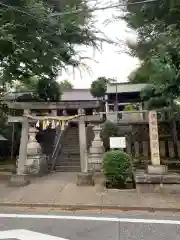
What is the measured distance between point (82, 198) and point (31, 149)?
6.28 m

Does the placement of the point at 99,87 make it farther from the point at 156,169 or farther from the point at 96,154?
the point at 156,169

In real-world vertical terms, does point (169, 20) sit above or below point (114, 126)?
above

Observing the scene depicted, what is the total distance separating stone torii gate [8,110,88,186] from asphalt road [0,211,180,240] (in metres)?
4.68

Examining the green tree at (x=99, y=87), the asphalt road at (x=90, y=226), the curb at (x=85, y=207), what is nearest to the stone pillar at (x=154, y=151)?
the curb at (x=85, y=207)

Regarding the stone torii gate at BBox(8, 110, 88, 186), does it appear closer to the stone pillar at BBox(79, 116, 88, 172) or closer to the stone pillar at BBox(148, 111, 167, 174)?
the stone pillar at BBox(79, 116, 88, 172)

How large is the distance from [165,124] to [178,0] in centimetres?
1221

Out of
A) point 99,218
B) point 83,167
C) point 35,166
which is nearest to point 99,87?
point 35,166

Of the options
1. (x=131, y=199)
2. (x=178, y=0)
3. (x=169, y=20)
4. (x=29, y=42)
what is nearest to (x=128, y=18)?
(x=169, y=20)

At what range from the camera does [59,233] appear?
18.4 ft

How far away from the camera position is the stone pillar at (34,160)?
14.1 meters

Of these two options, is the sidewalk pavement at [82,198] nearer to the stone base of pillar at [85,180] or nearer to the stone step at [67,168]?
the stone base of pillar at [85,180]

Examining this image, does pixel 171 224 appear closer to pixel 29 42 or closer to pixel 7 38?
pixel 7 38

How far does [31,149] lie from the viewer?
1461cm

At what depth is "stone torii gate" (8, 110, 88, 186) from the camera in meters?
12.4
